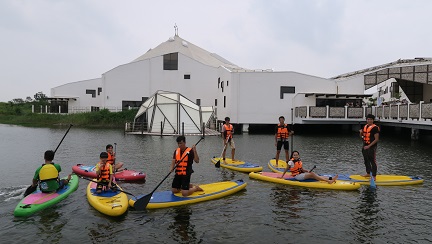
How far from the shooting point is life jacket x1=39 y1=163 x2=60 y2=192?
33.6 ft

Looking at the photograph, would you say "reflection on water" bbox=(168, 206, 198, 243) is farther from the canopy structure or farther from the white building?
the white building

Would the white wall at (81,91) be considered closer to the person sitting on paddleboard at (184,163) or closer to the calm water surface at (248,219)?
the calm water surface at (248,219)

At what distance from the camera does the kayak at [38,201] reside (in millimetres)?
9164

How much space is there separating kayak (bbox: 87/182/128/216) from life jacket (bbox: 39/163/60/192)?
3.56ft

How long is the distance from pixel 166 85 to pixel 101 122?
36.0 feet

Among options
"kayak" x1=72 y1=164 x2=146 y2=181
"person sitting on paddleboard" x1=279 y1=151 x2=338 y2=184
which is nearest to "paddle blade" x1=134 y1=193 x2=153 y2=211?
"kayak" x1=72 y1=164 x2=146 y2=181

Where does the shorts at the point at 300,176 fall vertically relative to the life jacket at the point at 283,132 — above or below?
below

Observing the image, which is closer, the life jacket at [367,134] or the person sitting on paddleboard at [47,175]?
the person sitting on paddleboard at [47,175]

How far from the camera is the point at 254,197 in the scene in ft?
37.0

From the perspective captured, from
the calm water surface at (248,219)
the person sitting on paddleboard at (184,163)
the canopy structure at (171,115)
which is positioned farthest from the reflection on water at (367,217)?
Answer: the canopy structure at (171,115)

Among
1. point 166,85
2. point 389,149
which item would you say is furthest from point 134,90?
point 389,149

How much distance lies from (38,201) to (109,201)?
1.93 metres

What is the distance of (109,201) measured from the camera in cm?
977

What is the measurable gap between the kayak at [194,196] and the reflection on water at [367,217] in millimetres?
3782
